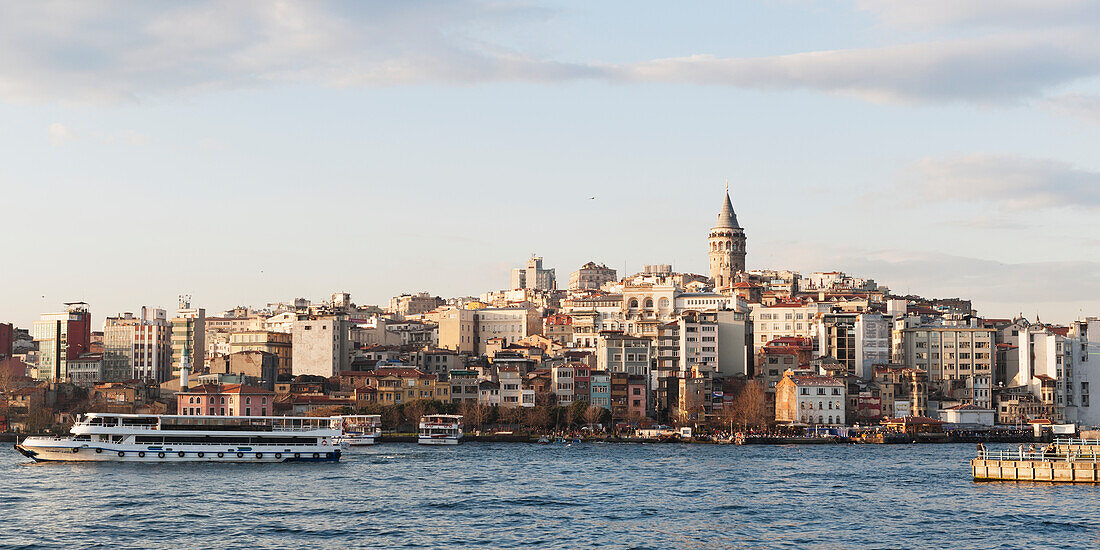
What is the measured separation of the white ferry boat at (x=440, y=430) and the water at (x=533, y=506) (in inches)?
729

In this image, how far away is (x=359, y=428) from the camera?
286 feet

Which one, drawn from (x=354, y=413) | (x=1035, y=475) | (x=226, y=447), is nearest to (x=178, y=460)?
(x=226, y=447)

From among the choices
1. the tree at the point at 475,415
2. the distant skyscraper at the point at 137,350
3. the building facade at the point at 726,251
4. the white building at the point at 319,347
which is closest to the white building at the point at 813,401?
the tree at the point at 475,415

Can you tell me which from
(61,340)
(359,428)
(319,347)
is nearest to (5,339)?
(61,340)

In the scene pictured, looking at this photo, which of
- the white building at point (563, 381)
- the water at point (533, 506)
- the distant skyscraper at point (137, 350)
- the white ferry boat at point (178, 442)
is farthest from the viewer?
the distant skyscraper at point (137, 350)

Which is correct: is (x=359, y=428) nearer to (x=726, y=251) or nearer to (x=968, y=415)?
(x=968, y=415)

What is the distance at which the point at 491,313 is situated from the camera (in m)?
134

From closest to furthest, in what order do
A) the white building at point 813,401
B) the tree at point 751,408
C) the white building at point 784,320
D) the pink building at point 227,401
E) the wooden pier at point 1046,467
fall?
the wooden pier at point 1046,467 → the pink building at point 227,401 → the tree at point 751,408 → the white building at point 813,401 → the white building at point 784,320

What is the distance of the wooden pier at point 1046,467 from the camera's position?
47.5 metres

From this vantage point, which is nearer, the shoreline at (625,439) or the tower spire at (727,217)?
the shoreline at (625,439)

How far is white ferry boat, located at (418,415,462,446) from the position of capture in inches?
3351

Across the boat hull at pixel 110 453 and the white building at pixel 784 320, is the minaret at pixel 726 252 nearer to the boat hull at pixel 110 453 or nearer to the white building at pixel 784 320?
the white building at pixel 784 320

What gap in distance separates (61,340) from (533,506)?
84487 millimetres

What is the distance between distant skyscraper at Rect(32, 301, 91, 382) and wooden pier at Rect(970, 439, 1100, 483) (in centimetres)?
8259
